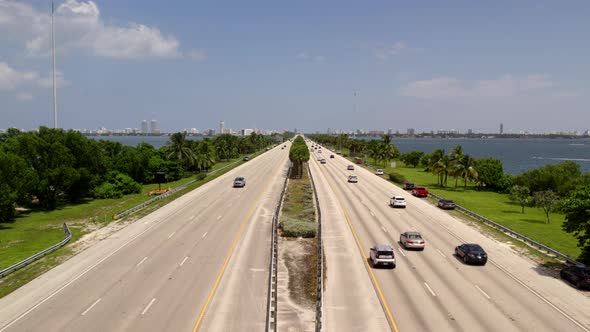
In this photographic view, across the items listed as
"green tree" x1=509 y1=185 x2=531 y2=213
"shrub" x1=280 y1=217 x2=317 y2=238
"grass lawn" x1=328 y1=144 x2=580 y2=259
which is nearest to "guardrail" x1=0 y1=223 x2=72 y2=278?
"shrub" x1=280 y1=217 x2=317 y2=238

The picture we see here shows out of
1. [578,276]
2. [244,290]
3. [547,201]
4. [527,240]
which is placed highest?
[547,201]

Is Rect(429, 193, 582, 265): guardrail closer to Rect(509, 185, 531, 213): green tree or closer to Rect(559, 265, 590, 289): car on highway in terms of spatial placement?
Rect(559, 265, 590, 289): car on highway

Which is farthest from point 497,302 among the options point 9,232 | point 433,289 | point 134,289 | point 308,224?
point 9,232

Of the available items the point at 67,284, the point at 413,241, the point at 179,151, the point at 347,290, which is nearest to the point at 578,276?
the point at 413,241

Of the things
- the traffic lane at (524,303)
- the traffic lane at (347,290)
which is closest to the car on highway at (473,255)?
the traffic lane at (524,303)

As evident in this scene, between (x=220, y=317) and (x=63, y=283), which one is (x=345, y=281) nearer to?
(x=220, y=317)

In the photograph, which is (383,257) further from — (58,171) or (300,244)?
(58,171)

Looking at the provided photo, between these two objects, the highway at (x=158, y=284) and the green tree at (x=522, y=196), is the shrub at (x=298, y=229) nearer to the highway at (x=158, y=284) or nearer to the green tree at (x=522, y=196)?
the highway at (x=158, y=284)
